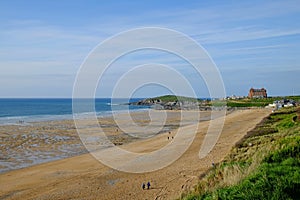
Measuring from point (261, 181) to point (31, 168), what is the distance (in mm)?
15933

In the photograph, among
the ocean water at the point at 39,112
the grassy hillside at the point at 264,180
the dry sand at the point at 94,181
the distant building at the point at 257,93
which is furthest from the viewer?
the distant building at the point at 257,93

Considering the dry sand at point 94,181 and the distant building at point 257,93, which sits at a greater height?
the distant building at point 257,93

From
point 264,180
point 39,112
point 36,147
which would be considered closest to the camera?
point 264,180

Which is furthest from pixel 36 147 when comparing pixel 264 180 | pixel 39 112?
pixel 39 112

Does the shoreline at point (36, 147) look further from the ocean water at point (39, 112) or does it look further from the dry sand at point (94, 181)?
the ocean water at point (39, 112)

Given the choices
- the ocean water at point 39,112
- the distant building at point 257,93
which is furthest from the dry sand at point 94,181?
the distant building at point 257,93

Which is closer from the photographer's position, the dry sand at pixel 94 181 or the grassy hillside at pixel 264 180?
the grassy hillside at pixel 264 180

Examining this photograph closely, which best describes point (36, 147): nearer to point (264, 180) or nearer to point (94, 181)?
point (94, 181)

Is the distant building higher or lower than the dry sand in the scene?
higher

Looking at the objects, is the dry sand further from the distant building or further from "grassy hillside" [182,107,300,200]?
the distant building

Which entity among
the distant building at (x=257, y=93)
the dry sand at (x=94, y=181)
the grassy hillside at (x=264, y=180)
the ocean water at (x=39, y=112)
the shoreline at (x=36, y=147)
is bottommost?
the dry sand at (x=94, y=181)

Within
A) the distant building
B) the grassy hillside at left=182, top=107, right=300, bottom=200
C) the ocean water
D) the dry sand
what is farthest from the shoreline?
the distant building

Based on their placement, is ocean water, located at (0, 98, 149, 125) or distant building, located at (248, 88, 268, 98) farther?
distant building, located at (248, 88, 268, 98)

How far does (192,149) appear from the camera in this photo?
24156mm
